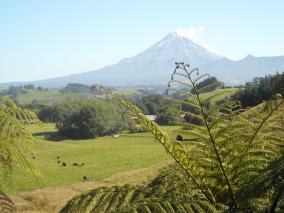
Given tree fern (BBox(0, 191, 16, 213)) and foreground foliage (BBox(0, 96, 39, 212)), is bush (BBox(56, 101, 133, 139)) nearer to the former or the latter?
foreground foliage (BBox(0, 96, 39, 212))

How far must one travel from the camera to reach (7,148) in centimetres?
349

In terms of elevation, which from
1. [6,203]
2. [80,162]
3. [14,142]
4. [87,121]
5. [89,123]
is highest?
[14,142]

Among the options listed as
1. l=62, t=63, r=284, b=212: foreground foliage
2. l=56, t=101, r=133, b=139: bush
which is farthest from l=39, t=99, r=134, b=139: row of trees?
l=62, t=63, r=284, b=212: foreground foliage

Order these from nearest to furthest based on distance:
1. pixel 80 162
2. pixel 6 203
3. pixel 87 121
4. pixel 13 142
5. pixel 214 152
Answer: pixel 6 203, pixel 13 142, pixel 214 152, pixel 80 162, pixel 87 121

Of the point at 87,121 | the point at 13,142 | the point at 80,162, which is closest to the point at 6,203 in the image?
the point at 13,142

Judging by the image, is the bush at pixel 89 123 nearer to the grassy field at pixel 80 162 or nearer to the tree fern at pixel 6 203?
the grassy field at pixel 80 162

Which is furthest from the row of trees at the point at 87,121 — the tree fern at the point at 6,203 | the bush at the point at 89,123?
the tree fern at the point at 6,203

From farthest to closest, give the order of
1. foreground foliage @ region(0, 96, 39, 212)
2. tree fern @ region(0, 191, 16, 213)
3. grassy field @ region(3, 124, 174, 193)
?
grassy field @ region(3, 124, 174, 193)
foreground foliage @ region(0, 96, 39, 212)
tree fern @ region(0, 191, 16, 213)

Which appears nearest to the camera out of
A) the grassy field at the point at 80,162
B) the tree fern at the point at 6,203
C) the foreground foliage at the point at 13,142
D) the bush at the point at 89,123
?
the tree fern at the point at 6,203

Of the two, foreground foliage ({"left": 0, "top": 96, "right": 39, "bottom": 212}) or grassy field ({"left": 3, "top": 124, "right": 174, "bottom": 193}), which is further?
grassy field ({"left": 3, "top": 124, "right": 174, "bottom": 193})

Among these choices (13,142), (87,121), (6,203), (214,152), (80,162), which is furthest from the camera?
(87,121)

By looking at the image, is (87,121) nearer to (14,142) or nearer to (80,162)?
(80,162)

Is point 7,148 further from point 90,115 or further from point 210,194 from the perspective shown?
point 90,115

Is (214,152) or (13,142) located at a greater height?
(13,142)
